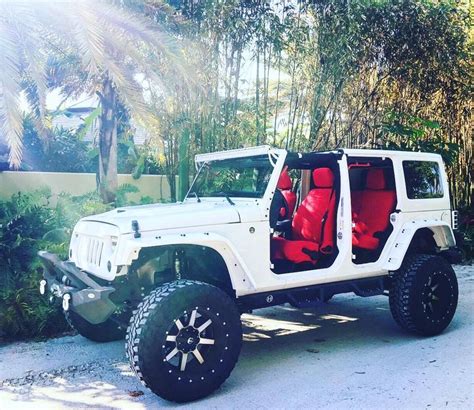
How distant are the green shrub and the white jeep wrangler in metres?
0.64

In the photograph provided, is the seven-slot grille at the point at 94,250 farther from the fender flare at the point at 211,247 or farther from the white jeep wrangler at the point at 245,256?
the fender flare at the point at 211,247

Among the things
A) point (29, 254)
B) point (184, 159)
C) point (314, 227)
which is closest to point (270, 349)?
point (314, 227)

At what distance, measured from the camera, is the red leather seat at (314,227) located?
484 cm

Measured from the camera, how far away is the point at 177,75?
6.98 meters

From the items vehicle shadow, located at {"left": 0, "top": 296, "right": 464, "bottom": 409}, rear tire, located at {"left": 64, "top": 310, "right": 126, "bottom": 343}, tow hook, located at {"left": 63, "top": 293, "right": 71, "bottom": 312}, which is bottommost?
vehicle shadow, located at {"left": 0, "top": 296, "right": 464, "bottom": 409}

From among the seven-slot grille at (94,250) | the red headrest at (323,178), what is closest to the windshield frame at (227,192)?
the red headrest at (323,178)

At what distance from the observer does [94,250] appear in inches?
168

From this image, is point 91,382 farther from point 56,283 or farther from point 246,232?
point 246,232

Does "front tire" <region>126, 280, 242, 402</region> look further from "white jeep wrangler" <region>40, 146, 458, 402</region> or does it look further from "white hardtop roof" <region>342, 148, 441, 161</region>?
"white hardtop roof" <region>342, 148, 441, 161</region>

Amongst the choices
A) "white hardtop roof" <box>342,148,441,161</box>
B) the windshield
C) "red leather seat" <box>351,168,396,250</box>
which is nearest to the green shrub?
the windshield

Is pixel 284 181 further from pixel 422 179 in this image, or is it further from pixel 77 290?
pixel 77 290

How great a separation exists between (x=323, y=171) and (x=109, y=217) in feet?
6.74

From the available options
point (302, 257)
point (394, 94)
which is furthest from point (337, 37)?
point (302, 257)

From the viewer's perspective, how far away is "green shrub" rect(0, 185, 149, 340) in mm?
5520
